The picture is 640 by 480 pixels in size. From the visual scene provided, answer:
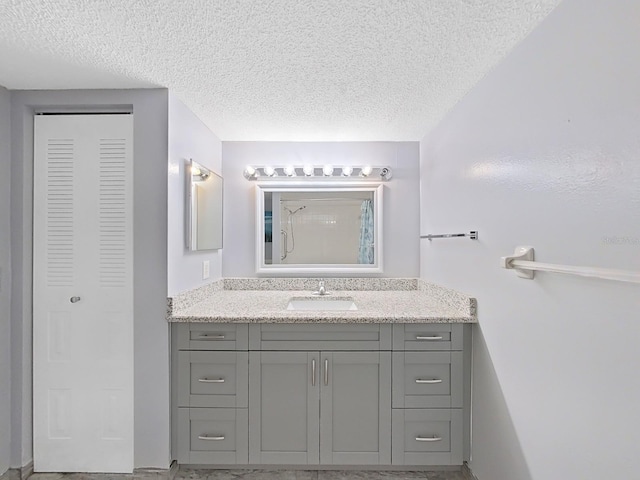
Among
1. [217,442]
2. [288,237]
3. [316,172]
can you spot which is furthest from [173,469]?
[316,172]

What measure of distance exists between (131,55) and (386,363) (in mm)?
1952

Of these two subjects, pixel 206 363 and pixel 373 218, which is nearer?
pixel 206 363

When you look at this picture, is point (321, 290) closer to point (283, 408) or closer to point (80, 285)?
point (283, 408)

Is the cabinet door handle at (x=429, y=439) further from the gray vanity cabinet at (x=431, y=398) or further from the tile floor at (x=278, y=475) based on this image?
the tile floor at (x=278, y=475)

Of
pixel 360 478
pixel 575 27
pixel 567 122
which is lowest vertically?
pixel 360 478

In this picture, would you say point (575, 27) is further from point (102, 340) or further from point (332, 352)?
point (102, 340)

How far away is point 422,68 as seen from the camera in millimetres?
1690

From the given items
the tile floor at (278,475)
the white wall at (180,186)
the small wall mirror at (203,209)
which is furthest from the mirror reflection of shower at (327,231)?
the tile floor at (278,475)

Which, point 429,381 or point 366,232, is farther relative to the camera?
point 366,232

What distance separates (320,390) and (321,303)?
0.70 m

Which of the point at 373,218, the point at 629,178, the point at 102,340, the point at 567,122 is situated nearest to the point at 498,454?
the point at 629,178

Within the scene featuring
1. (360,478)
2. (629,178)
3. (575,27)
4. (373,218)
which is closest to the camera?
(629,178)

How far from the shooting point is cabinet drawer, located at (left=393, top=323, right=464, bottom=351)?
1.99 metres

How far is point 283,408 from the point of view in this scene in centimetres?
198
